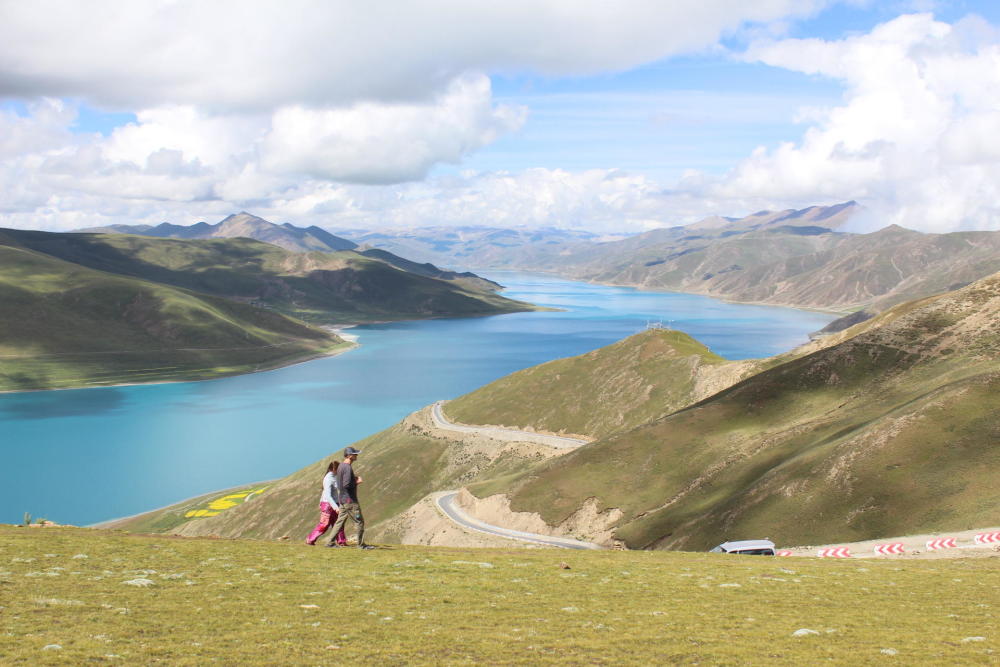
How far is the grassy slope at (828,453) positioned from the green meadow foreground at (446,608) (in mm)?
26609

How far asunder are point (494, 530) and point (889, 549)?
50823 mm

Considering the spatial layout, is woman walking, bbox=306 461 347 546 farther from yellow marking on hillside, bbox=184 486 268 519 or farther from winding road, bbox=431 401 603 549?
yellow marking on hillside, bbox=184 486 268 519

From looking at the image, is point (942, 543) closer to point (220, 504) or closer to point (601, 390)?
point (601, 390)

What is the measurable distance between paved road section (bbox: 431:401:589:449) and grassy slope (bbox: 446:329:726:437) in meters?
4.13

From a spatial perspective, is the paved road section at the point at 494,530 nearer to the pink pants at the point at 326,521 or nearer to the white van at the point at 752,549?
the white van at the point at 752,549

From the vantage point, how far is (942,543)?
4656 cm

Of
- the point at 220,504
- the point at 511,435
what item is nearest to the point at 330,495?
the point at 511,435

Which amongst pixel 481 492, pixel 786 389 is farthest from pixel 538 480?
pixel 786 389

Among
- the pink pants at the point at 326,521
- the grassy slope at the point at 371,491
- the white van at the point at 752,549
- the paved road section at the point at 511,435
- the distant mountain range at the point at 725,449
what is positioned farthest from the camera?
the paved road section at the point at 511,435

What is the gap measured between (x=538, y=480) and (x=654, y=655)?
80.9 metres

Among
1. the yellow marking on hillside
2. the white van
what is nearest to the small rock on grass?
the white van

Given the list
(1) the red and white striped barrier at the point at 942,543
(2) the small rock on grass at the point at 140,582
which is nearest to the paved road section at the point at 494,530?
(1) the red and white striped barrier at the point at 942,543

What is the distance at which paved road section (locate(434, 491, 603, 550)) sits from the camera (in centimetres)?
7956

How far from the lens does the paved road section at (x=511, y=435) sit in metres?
133
